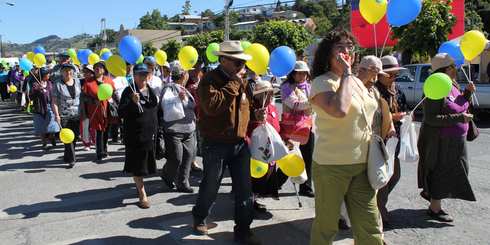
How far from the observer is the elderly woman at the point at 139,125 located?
207 inches

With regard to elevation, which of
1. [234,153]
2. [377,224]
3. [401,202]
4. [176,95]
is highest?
[176,95]

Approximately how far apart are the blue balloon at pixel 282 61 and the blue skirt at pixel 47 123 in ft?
18.1

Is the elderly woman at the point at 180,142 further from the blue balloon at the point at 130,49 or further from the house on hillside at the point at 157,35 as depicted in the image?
the house on hillside at the point at 157,35

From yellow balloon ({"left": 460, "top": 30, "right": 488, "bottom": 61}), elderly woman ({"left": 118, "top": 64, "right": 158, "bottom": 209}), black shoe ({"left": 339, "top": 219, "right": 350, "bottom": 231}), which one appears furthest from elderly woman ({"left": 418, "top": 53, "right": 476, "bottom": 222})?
elderly woman ({"left": 118, "top": 64, "right": 158, "bottom": 209})

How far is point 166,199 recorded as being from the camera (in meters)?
5.79

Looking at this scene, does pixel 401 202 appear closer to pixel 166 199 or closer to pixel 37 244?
pixel 166 199

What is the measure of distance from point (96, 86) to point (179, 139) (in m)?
2.85

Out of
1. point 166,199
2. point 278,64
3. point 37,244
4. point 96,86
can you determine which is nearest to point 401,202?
point 278,64

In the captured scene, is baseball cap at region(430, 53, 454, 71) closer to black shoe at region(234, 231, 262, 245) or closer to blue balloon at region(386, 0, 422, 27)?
blue balloon at region(386, 0, 422, 27)

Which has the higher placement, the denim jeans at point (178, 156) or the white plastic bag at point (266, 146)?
the white plastic bag at point (266, 146)

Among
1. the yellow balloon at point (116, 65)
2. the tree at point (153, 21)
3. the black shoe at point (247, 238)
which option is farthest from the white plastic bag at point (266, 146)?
the tree at point (153, 21)

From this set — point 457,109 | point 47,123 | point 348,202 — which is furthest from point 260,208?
point 47,123

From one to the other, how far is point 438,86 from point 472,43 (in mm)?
862

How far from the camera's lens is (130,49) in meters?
5.66
